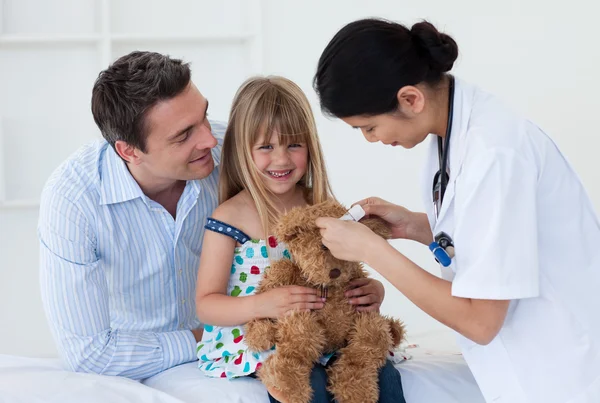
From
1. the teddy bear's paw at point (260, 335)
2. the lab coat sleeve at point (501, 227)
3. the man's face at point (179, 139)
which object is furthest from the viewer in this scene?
the man's face at point (179, 139)

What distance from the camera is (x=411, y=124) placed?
182 centimetres

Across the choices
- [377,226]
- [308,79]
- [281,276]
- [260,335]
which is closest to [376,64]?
[377,226]

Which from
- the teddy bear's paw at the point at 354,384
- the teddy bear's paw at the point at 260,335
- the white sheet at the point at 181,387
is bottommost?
the white sheet at the point at 181,387

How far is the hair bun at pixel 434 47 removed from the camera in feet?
5.79

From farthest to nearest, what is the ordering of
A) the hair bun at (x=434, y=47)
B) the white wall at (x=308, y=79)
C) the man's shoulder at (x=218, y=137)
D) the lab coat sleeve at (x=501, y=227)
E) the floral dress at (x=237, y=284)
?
the white wall at (x=308, y=79)
the man's shoulder at (x=218, y=137)
the floral dress at (x=237, y=284)
the hair bun at (x=434, y=47)
the lab coat sleeve at (x=501, y=227)

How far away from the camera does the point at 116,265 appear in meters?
2.39

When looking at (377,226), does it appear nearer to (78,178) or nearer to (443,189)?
(443,189)

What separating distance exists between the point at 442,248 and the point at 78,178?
111 cm

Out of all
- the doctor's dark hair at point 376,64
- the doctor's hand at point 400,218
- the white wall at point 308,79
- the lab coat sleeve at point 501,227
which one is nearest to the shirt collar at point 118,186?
the doctor's hand at point 400,218

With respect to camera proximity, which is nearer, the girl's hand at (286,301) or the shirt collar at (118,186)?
the girl's hand at (286,301)

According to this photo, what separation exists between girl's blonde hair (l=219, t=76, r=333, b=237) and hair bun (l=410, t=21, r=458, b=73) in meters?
0.51

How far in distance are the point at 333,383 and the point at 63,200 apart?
912 mm

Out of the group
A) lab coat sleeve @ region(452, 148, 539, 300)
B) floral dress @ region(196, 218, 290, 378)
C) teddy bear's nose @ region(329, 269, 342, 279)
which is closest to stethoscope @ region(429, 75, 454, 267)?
lab coat sleeve @ region(452, 148, 539, 300)

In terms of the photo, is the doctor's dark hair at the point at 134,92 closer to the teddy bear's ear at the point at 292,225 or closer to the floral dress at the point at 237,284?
the floral dress at the point at 237,284
